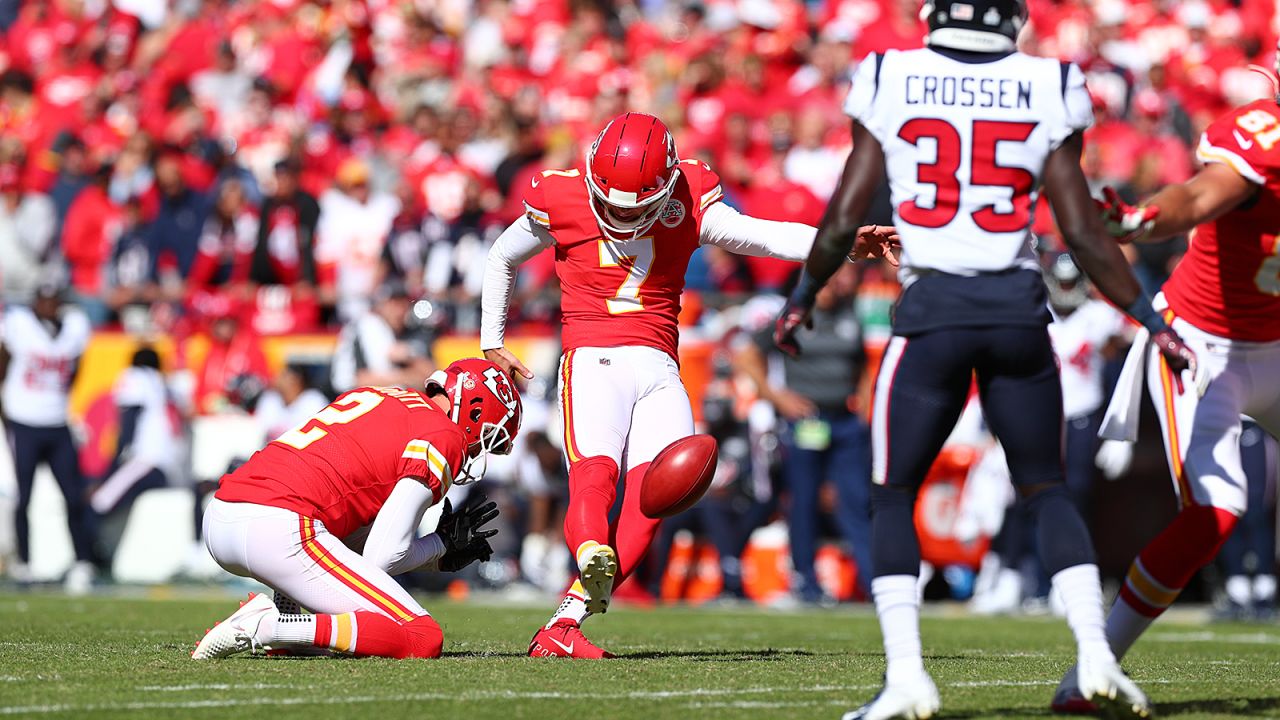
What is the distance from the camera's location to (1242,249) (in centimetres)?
561

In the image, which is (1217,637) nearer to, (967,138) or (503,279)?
(503,279)

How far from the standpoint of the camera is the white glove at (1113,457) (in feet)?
36.7

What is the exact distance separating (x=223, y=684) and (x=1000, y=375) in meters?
2.43

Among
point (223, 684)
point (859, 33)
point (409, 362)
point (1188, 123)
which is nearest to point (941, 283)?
point (223, 684)

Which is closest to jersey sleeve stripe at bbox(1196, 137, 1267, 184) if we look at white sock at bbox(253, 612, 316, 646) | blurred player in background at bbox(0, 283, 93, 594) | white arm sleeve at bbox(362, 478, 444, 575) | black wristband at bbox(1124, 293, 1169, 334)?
black wristband at bbox(1124, 293, 1169, 334)

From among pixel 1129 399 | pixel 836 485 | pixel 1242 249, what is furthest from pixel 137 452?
pixel 1242 249

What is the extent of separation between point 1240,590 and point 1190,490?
556 centimetres

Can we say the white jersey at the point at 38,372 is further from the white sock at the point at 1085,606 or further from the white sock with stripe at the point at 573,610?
the white sock at the point at 1085,606

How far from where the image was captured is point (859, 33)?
54.2 feet

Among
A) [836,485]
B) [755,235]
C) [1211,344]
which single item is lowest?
[836,485]

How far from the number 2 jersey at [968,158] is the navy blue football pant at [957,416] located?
6 centimetres

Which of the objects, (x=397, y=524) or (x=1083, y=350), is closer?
(x=397, y=524)

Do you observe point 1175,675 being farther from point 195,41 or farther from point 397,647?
point 195,41

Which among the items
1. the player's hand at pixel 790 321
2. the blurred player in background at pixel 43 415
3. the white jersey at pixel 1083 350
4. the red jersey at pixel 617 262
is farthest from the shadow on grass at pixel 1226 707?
the blurred player in background at pixel 43 415
